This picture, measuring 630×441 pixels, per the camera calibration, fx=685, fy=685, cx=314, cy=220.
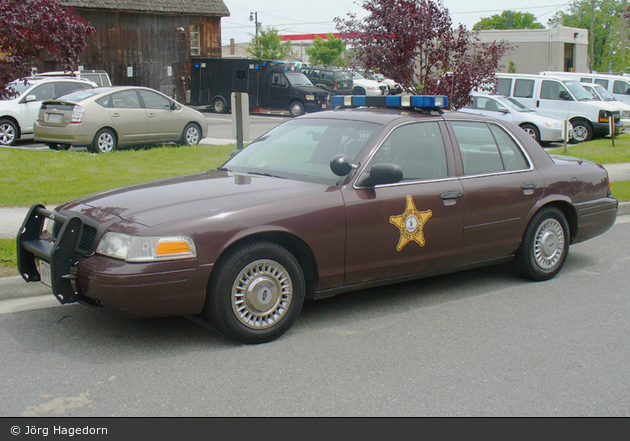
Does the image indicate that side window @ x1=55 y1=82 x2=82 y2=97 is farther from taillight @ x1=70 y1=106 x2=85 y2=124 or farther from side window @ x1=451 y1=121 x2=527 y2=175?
side window @ x1=451 y1=121 x2=527 y2=175

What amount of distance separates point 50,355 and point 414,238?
2.73 meters

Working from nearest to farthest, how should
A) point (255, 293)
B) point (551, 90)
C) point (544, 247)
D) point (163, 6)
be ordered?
point (255, 293)
point (544, 247)
point (551, 90)
point (163, 6)

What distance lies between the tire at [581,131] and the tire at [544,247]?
1505cm

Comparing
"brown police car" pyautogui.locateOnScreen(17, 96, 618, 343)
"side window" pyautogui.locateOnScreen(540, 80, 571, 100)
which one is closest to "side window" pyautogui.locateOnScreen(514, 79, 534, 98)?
"side window" pyautogui.locateOnScreen(540, 80, 571, 100)

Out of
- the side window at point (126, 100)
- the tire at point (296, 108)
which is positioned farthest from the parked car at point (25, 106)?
the tire at point (296, 108)

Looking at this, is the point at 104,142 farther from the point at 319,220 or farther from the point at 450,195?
the point at 319,220

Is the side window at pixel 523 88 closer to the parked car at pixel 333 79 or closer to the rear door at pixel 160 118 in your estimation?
the rear door at pixel 160 118

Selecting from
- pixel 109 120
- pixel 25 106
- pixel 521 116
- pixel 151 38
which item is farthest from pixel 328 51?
pixel 109 120

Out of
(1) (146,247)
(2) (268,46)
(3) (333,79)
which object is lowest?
(1) (146,247)

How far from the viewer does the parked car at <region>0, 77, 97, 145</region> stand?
1565 cm

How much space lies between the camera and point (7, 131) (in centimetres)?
1567

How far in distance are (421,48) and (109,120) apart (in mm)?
6789

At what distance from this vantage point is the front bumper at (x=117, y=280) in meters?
4.18

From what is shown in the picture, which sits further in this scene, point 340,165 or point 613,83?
point 613,83
